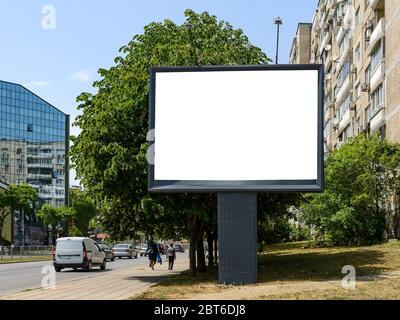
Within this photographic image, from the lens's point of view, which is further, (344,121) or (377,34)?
(344,121)

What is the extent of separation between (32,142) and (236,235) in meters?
130

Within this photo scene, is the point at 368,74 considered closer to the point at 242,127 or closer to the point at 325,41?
the point at 325,41

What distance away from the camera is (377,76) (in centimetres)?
4009

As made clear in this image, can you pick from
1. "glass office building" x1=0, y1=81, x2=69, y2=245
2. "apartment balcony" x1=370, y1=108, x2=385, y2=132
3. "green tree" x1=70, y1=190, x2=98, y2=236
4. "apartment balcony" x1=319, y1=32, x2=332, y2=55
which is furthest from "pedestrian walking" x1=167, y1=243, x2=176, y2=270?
"green tree" x1=70, y1=190, x2=98, y2=236

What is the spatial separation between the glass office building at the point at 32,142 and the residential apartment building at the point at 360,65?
78.1 metres

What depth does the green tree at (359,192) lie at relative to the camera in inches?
1364

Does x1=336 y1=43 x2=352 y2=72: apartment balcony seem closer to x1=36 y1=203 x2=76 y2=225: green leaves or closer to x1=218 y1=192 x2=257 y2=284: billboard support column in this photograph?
x1=218 y1=192 x2=257 y2=284: billboard support column

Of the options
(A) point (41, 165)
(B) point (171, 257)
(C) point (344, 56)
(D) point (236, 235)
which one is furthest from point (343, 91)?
(A) point (41, 165)

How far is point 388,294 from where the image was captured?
1436 centimetres

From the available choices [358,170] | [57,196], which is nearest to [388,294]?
[358,170]

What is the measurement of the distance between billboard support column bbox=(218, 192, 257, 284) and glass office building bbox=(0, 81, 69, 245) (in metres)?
112

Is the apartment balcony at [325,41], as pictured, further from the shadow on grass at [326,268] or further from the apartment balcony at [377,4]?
the shadow on grass at [326,268]

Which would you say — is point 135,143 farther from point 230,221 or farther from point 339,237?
point 339,237

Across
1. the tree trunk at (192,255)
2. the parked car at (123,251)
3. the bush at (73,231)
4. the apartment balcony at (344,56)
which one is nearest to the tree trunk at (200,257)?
the tree trunk at (192,255)
